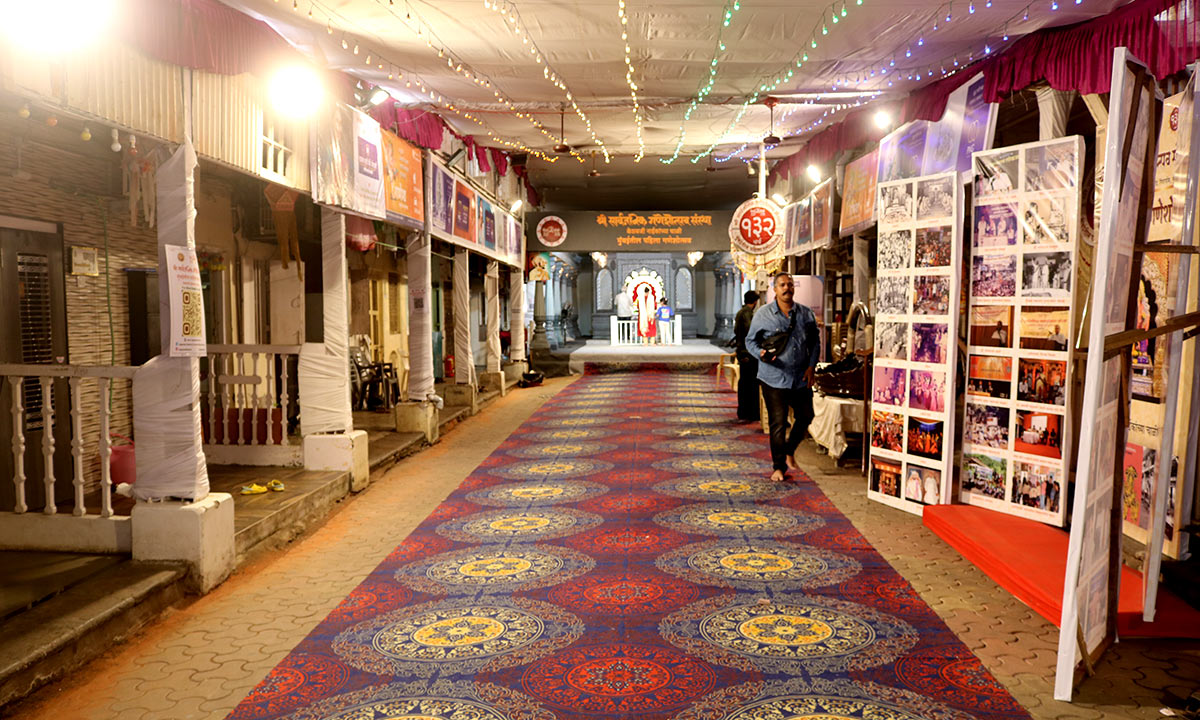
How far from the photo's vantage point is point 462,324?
11422 millimetres

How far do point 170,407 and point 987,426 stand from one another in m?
4.91

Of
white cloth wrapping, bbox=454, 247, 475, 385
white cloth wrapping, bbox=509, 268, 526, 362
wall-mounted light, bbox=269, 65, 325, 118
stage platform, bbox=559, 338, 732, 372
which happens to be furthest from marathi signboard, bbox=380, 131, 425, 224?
stage platform, bbox=559, 338, 732, 372

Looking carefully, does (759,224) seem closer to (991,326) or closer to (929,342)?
(929,342)

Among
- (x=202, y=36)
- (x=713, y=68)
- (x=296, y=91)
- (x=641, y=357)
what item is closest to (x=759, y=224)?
(x=713, y=68)

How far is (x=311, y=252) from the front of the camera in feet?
30.8

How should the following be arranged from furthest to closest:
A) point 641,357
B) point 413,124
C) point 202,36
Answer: point 641,357 < point 413,124 < point 202,36

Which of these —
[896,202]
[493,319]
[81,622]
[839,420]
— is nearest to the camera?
[81,622]

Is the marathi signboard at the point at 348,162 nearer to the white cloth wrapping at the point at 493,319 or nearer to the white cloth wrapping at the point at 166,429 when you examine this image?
the white cloth wrapping at the point at 166,429

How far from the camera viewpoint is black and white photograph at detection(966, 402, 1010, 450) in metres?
4.98

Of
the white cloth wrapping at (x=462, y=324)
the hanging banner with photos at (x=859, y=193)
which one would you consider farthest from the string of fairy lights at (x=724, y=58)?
the white cloth wrapping at (x=462, y=324)

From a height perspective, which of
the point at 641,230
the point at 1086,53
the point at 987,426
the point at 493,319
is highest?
the point at 641,230

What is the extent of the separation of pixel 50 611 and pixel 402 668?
62.5 inches

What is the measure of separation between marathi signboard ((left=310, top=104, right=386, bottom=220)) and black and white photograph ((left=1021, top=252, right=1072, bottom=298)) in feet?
15.7

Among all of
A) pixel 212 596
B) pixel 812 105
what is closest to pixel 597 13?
pixel 812 105
